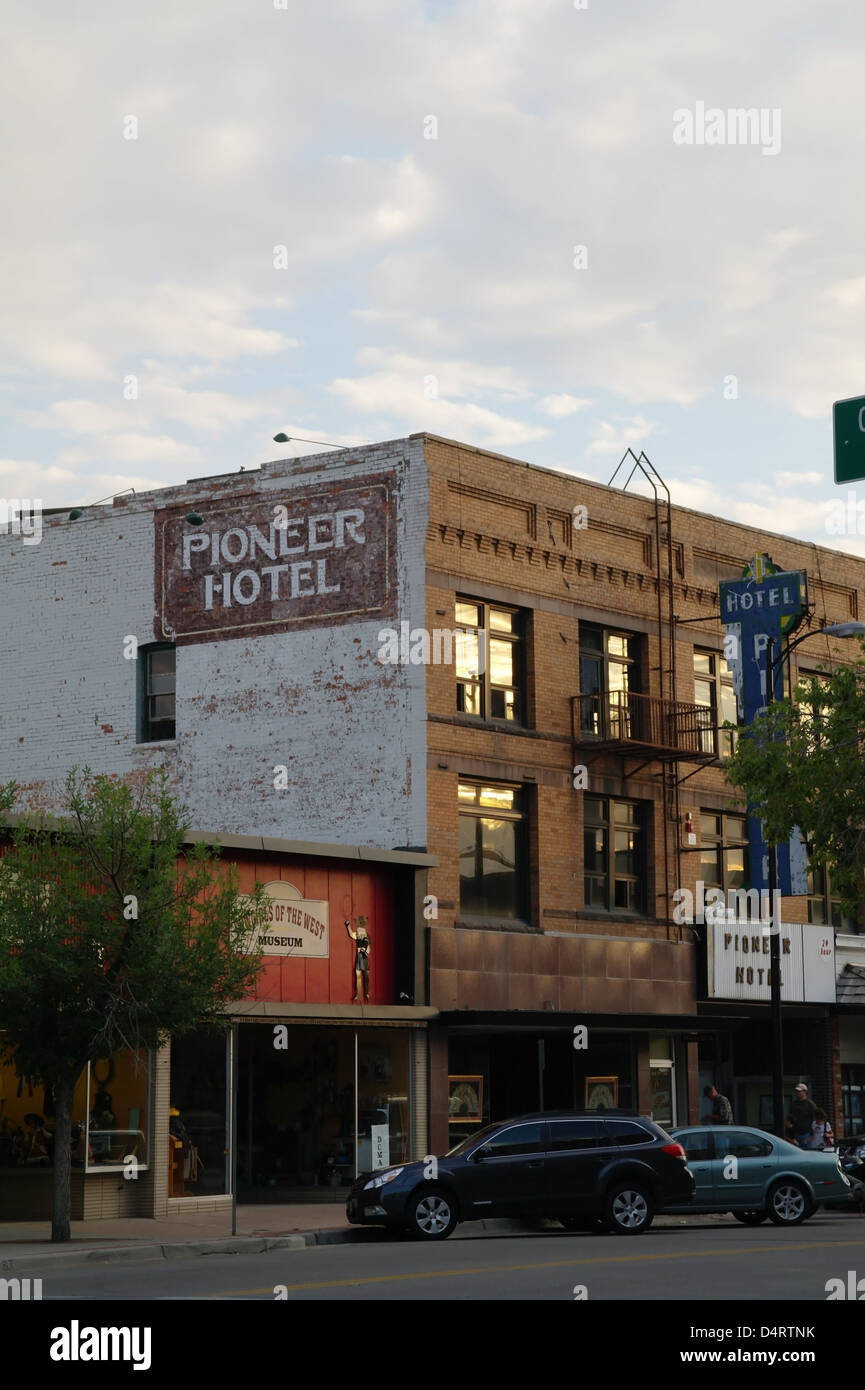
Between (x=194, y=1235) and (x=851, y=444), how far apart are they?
511 inches

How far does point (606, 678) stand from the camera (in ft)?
120

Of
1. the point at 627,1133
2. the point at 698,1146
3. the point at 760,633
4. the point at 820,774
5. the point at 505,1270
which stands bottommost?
the point at 505,1270

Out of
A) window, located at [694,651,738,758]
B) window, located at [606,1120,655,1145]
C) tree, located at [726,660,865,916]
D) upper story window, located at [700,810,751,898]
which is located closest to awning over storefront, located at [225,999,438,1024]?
window, located at [606,1120,655,1145]

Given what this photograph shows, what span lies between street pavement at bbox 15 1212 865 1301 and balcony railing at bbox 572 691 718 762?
1257cm

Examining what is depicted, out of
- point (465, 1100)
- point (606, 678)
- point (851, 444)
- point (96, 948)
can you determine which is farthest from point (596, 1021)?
point (851, 444)

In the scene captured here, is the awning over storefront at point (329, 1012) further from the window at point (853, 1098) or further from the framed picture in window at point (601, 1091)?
the window at point (853, 1098)

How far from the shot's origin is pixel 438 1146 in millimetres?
31281

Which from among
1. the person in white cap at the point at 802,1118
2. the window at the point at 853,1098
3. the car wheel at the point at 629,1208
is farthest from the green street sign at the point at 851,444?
the window at the point at 853,1098

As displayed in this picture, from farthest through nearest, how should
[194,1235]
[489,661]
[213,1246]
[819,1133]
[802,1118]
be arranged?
[489,661]
[819,1133]
[802,1118]
[194,1235]
[213,1246]

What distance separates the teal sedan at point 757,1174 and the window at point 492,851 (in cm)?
804

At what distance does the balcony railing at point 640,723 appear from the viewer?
35.3m

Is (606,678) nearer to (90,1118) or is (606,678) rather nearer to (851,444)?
(90,1118)
